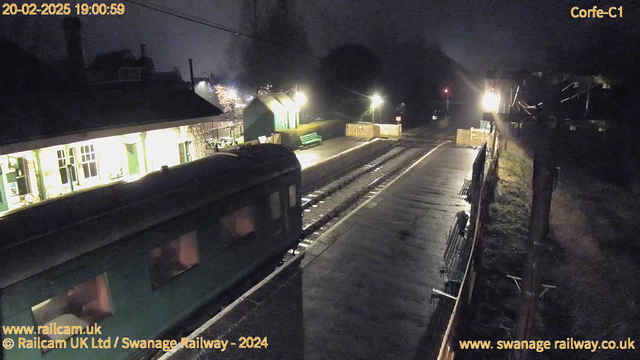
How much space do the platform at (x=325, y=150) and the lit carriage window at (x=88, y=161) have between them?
969cm

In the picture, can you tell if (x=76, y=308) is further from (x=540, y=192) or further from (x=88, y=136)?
(x=88, y=136)

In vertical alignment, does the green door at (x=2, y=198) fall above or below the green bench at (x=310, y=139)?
below

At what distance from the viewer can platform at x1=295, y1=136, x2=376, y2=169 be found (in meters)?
22.3

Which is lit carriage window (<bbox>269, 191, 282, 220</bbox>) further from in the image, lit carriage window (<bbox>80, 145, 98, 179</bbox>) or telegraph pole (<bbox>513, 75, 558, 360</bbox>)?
lit carriage window (<bbox>80, 145, 98, 179</bbox>)

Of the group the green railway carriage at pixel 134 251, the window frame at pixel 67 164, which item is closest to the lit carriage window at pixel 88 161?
the window frame at pixel 67 164

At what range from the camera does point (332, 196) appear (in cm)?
1658

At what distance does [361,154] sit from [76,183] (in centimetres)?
1636

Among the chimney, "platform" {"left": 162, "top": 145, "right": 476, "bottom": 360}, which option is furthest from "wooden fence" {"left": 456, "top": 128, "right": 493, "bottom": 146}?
the chimney

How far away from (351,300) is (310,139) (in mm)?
20154

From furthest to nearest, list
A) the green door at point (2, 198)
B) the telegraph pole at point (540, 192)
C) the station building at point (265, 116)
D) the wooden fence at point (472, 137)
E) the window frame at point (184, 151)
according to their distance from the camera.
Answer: the wooden fence at point (472, 137)
the station building at point (265, 116)
the window frame at point (184, 151)
the green door at point (2, 198)
the telegraph pole at point (540, 192)

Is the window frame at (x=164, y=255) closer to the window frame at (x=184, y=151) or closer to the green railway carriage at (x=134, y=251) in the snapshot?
the green railway carriage at (x=134, y=251)

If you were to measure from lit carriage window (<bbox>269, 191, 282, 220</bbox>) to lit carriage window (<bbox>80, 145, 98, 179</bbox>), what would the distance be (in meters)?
8.54

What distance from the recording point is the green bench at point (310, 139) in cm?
2647

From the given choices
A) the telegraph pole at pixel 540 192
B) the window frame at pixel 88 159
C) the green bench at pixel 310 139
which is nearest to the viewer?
the telegraph pole at pixel 540 192
